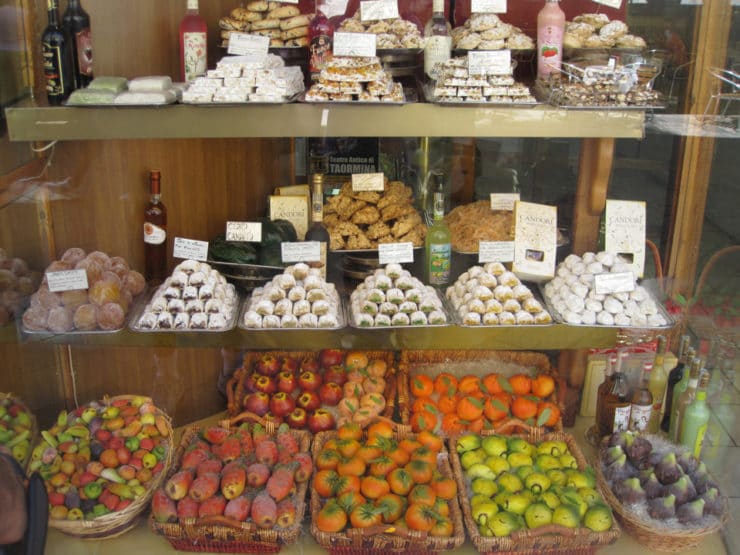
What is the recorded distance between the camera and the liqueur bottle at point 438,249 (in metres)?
2.61

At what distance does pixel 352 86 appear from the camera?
2203 millimetres

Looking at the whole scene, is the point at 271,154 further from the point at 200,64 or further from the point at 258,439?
the point at 258,439

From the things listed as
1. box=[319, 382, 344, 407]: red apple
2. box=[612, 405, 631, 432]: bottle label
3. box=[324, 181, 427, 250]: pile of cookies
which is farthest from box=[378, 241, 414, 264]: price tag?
box=[612, 405, 631, 432]: bottle label

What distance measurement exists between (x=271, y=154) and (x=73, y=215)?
29.2 inches

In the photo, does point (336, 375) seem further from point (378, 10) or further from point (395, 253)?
point (378, 10)

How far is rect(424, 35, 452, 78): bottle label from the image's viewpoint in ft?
7.97

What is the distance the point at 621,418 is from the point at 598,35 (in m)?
1.34

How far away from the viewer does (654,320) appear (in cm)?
241

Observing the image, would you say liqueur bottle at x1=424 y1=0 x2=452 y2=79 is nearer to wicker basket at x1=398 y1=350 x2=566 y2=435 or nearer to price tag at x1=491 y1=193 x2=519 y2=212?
price tag at x1=491 y1=193 x2=519 y2=212

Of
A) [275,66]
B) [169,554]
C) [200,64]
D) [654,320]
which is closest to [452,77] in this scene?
[275,66]

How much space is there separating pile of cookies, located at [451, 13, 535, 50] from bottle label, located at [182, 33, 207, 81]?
83 centimetres

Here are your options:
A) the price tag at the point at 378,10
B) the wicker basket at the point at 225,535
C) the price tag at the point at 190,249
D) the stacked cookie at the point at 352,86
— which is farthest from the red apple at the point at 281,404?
the price tag at the point at 378,10

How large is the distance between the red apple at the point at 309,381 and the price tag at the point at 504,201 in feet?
2.99

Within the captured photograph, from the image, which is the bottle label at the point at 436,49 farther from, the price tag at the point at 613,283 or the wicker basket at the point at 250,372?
the wicker basket at the point at 250,372
